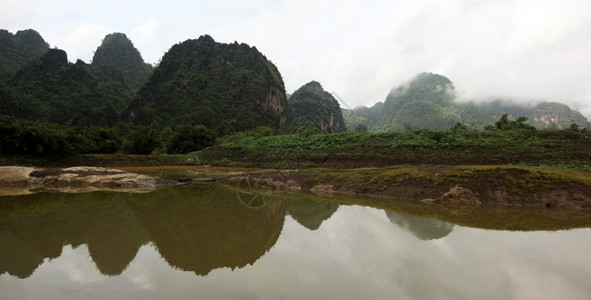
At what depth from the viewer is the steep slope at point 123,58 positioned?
458 feet

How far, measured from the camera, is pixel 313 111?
152 m

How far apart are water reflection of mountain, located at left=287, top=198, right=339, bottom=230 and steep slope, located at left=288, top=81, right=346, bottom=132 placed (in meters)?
117

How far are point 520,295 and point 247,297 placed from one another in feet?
17.9

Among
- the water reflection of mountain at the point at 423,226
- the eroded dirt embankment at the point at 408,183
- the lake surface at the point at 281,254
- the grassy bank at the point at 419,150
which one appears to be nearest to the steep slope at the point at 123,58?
the grassy bank at the point at 419,150

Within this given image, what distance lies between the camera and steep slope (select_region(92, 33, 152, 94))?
140 m

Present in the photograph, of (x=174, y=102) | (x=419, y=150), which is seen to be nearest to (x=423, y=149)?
(x=419, y=150)

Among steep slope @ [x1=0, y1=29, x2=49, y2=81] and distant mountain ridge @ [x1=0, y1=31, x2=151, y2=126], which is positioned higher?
steep slope @ [x1=0, y1=29, x2=49, y2=81]

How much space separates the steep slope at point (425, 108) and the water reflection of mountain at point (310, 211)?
116448 millimetres

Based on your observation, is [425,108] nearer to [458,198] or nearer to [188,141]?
[188,141]

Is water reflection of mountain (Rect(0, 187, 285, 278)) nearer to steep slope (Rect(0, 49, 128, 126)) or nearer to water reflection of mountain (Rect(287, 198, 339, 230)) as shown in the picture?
water reflection of mountain (Rect(287, 198, 339, 230))

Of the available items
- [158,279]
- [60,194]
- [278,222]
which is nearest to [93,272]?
[158,279]

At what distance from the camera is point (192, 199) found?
57.7 feet

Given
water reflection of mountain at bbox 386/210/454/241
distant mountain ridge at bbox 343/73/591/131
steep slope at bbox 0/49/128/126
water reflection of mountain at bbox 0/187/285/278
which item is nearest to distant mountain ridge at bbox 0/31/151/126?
steep slope at bbox 0/49/128/126

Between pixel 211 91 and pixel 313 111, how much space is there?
196 ft
